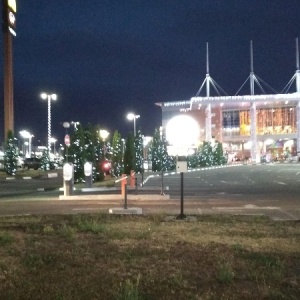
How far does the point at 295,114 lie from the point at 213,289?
370 feet

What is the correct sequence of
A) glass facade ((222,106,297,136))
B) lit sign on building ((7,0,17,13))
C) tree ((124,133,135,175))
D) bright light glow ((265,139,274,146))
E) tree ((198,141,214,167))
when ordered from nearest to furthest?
tree ((124,133,135,175))
lit sign on building ((7,0,17,13))
tree ((198,141,214,167))
glass facade ((222,106,297,136))
bright light glow ((265,139,274,146))

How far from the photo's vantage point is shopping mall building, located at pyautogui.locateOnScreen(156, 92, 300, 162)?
115500 millimetres

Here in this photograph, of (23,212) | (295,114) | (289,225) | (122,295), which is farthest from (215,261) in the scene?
(295,114)

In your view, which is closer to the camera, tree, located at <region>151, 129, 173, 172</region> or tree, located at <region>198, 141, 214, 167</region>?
tree, located at <region>151, 129, 173, 172</region>

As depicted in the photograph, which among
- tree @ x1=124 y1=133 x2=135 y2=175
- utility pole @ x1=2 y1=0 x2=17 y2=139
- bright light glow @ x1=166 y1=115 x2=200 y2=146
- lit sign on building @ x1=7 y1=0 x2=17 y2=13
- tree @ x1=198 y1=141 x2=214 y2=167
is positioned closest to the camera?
bright light glow @ x1=166 y1=115 x2=200 y2=146

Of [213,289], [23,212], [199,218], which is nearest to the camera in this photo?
[213,289]

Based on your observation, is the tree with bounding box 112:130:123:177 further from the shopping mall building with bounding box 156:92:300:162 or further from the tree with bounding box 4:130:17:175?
the shopping mall building with bounding box 156:92:300:162

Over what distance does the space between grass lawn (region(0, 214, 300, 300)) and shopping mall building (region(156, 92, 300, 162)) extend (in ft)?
320

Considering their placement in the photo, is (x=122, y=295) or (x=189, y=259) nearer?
(x=122, y=295)

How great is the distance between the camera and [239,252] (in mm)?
10711

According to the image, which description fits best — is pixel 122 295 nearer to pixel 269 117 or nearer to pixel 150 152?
pixel 150 152

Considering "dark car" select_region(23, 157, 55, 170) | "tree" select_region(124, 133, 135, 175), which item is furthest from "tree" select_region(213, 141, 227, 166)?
"tree" select_region(124, 133, 135, 175)

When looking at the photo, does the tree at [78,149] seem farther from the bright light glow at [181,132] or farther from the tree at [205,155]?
the tree at [205,155]

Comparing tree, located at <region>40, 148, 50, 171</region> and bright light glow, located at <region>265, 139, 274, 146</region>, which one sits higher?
bright light glow, located at <region>265, 139, 274, 146</region>
